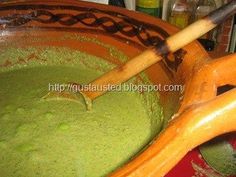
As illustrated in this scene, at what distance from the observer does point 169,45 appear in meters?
0.62

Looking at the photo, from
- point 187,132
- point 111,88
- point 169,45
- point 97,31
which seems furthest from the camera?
point 97,31

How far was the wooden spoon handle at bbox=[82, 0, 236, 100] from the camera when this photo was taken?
562mm

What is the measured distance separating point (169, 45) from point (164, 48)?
17 millimetres

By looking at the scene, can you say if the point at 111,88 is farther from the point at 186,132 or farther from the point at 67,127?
the point at 186,132

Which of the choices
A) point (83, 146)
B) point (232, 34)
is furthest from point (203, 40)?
point (83, 146)

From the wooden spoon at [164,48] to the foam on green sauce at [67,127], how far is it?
81mm

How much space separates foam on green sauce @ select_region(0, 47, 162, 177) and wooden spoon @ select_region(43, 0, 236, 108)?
0.27 feet

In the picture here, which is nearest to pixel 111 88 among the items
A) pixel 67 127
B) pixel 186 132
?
pixel 67 127

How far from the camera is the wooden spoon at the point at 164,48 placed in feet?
1.85

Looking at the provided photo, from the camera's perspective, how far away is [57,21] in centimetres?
92

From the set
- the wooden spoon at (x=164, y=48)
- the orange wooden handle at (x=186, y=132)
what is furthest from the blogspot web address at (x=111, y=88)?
the orange wooden handle at (x=186, y=132)

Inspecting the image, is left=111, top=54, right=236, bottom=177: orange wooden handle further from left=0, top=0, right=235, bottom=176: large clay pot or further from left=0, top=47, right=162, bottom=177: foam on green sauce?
left=0, top=47, right=162, bottom=177: foam on green sauce

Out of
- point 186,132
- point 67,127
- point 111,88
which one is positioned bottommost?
point 67,127

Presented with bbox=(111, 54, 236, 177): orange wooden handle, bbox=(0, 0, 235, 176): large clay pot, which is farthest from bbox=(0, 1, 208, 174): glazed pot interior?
bbox=(111, 54, 236, 177): orange wooden handle
